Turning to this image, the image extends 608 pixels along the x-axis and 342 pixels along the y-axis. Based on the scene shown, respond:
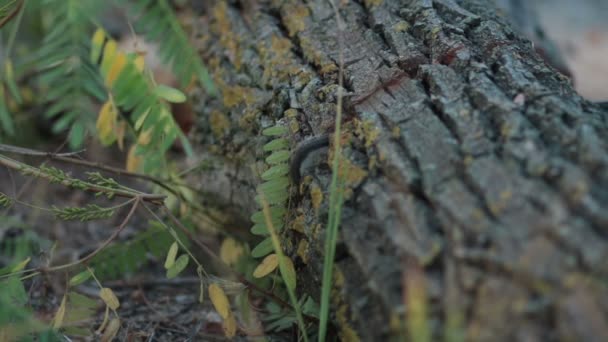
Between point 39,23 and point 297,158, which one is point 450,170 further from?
point 39,23

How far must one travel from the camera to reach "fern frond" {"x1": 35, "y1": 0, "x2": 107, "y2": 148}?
2199 mm

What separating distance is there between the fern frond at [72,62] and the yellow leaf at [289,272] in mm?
1068

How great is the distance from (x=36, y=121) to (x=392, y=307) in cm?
236

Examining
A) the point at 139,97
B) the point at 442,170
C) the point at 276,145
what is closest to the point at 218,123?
the point at 139,97

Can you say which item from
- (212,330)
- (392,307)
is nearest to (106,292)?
(212,330)

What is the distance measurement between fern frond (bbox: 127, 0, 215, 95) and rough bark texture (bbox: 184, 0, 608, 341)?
Answer: 0.26m

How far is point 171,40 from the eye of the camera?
2148 millimetres

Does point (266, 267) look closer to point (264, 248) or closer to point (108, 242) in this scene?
point (264, 248)

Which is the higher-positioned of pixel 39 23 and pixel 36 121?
pixel 39 23

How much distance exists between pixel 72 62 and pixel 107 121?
0.52m

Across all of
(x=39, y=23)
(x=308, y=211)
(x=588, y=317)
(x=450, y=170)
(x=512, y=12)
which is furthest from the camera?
(x=39, y=23)

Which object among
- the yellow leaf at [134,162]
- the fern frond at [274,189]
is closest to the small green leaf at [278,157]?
the fern frond at [274,189]

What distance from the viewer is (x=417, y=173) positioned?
4.05ft

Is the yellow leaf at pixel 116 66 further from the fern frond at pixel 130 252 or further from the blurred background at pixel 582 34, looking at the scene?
the blurred background at pixel 582 34
